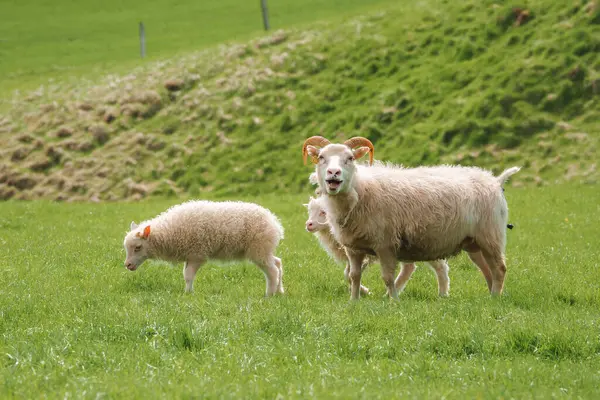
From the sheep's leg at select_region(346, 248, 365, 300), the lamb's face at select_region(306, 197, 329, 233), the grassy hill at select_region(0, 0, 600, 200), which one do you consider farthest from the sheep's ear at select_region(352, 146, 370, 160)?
the grassy hill at select_region(0, 0, 600, 200)

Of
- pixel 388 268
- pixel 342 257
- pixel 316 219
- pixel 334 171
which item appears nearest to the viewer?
pixel 334 171

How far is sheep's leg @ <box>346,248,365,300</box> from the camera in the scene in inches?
430

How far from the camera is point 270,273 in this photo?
39.0 ft

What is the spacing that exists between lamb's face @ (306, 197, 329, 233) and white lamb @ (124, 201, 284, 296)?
A: 0.57 m

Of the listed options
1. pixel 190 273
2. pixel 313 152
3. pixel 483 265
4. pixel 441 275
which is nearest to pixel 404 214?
pixel 441 275

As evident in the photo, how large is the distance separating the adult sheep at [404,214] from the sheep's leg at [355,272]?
1 centimetres

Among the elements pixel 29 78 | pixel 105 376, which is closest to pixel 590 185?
pixel 105 376

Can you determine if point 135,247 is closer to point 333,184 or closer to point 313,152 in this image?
point 313,152

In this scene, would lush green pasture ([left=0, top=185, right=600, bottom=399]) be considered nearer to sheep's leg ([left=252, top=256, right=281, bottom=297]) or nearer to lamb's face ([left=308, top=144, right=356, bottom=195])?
sheep's leg ([left=252, top=256, right=281, bottom=297])

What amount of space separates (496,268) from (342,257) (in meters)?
2.86

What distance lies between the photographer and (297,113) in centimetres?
3362

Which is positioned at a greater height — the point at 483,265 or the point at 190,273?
the point at 190,273

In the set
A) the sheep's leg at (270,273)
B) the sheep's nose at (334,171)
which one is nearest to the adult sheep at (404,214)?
the sheep's nose at (334,171)

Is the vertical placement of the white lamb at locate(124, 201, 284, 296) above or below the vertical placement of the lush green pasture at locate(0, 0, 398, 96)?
below
